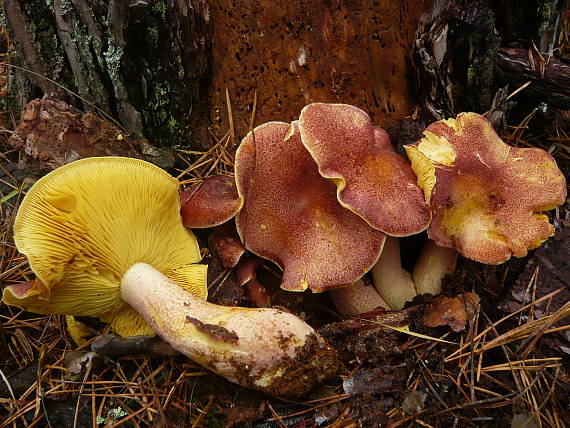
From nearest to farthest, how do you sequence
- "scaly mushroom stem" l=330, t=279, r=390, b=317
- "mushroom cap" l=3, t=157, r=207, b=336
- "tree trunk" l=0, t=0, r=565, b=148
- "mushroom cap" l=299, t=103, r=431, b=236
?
"mushroom cap" l=3, t=157, r=207, b=336
"mushroom cap" l=299, t=103, r=431, b=236
"scaly mushroom stem" l=330, t=279, r=390, b=317
"tree trunk" l=0, t=0, r=565, b=148

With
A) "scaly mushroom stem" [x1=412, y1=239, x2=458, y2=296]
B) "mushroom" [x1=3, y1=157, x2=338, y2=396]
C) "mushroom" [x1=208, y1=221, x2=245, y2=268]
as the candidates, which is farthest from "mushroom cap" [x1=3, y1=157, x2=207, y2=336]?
"scaly mushroom stem" [x1=412, y1=239, x2=458, y2=296]

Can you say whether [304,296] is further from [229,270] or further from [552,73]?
[552,73]

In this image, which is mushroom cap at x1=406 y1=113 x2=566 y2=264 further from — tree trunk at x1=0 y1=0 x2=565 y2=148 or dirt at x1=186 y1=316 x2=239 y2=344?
dirt at x1=186 y1=316 x2=239 y2=344

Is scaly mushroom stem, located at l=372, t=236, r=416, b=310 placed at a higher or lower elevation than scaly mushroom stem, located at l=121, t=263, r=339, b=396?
lower

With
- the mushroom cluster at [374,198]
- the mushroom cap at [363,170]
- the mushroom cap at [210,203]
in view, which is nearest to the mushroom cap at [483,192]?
the mushroom cluster at [374,198]

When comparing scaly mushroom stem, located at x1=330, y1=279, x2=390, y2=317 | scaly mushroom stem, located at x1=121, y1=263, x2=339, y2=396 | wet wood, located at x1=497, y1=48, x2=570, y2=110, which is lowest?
scaly mushroom stem, located at x1=330, y1=279, x2=390, y2=317

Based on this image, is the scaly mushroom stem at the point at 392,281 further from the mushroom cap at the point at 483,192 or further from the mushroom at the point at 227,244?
the mushroom at the point at 227,244

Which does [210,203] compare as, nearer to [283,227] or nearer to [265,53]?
[283,227]

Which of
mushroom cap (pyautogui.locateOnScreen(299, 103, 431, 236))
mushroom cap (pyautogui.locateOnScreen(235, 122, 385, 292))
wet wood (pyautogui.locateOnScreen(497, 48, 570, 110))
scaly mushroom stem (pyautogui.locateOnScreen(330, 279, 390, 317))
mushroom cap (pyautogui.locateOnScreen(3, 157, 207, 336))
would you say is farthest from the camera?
wet wood (pyautogui.locateOnScreen(497, 48, 570, 110))
